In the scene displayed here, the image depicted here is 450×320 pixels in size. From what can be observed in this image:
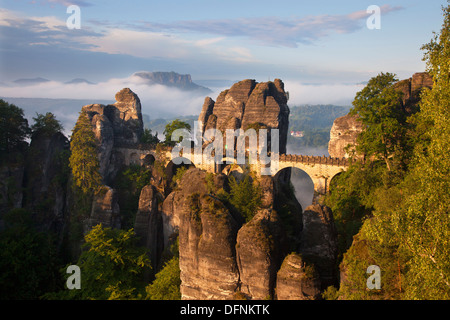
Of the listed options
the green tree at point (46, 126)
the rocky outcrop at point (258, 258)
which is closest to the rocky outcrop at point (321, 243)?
the rocky outcrop at point (258, 258)

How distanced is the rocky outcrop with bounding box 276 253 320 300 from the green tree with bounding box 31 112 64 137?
136 feet

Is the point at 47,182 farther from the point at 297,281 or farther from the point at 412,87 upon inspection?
the point at 412,87

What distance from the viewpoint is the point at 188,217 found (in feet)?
80.2

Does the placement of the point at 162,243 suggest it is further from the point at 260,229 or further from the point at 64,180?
the point at 260,229

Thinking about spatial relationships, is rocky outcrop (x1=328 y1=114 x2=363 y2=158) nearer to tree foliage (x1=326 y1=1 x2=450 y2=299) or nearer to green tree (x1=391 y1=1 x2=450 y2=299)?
tree foliage (x1=326 y1=1 x2=450 y2=299)

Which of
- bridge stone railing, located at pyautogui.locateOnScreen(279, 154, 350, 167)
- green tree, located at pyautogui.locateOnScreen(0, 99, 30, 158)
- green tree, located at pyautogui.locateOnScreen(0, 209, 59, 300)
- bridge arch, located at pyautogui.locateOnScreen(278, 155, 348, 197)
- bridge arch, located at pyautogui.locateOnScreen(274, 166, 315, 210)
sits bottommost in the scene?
bridge arch, located at pyautogui.locateOnScreen(274, 166, 315, 210)

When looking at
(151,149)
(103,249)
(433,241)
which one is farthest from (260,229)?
(151,149)

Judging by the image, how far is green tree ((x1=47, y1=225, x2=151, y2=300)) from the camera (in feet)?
95.8

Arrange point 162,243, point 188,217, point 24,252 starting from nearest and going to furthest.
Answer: point 188,217 → point 24,252 → point 162,243

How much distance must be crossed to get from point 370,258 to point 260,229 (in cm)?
631

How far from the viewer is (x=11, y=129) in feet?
155

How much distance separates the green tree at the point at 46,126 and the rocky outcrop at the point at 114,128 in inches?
198

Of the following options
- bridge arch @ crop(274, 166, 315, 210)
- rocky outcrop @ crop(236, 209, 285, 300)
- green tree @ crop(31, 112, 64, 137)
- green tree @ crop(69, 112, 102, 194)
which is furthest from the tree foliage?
bridge arch @ crop(274, 166, 315, 210)

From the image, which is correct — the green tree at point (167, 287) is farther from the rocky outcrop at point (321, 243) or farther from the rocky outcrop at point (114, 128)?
the rocky outcrop at point (114, 128)
